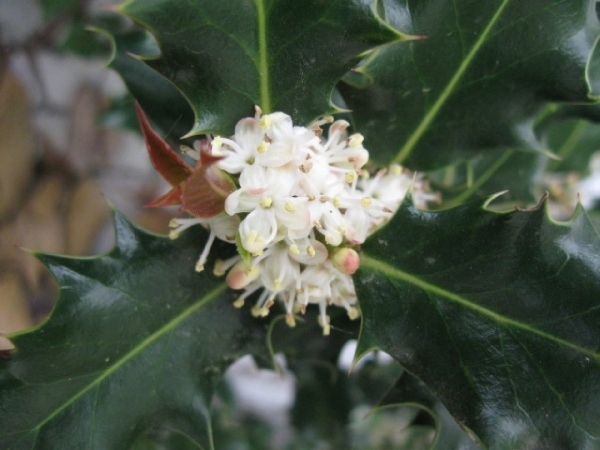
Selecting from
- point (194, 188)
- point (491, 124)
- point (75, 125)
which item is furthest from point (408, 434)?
point (75, 125)

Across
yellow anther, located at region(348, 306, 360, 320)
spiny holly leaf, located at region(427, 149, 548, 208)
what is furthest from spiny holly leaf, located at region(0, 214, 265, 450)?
spiny holly leaf, located at region(427, 149, 548, 208)

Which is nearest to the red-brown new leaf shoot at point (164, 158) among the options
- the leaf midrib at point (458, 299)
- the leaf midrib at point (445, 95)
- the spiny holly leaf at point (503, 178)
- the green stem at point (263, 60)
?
the green stem at point (263, 60)

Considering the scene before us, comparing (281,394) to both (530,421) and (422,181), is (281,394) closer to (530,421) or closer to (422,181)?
(422,181)

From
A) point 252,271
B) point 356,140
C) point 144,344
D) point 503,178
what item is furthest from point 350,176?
point 503,178

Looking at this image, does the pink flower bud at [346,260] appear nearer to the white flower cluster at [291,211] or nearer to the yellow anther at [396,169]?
the white flower cluster at [291,211]

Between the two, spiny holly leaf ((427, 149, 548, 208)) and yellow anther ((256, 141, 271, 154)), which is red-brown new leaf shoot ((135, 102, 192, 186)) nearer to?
yellow anther ((256, 141, 271, 154))
